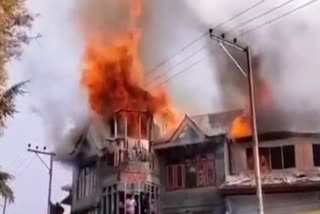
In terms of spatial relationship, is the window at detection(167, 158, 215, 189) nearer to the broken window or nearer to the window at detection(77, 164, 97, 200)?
the broken window

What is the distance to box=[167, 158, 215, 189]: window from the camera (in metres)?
36.9

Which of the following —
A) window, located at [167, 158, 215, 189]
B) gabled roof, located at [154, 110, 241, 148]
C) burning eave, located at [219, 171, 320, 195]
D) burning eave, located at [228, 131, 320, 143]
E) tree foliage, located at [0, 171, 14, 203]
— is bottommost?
tree foliage, located at [0, 171, 14, 203]

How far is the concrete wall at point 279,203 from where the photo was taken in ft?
108

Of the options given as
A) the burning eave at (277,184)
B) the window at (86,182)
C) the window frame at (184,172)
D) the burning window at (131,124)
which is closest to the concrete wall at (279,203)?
the burning eave at (277,184)

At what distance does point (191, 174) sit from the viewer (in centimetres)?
3769

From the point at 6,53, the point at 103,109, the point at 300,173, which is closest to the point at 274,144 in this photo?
the point at 300,173

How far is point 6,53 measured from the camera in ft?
37.8

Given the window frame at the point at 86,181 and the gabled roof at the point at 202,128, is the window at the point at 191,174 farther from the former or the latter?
the window frame at the point at 86,181

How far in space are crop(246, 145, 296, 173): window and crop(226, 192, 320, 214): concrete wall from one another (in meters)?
1.86

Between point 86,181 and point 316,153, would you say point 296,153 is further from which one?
point 86,181

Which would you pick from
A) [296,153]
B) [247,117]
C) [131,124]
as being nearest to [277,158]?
[296,153]

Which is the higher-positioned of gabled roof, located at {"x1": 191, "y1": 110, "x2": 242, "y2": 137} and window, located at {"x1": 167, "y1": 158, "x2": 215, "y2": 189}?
gabled roof, located at {"x1": 191, "y1": 110, "x2": 242, "y2": 137}

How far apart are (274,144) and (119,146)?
9692 millimetres

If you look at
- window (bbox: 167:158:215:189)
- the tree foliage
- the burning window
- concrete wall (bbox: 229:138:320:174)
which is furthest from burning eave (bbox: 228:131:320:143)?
Answer: the tree foliage
